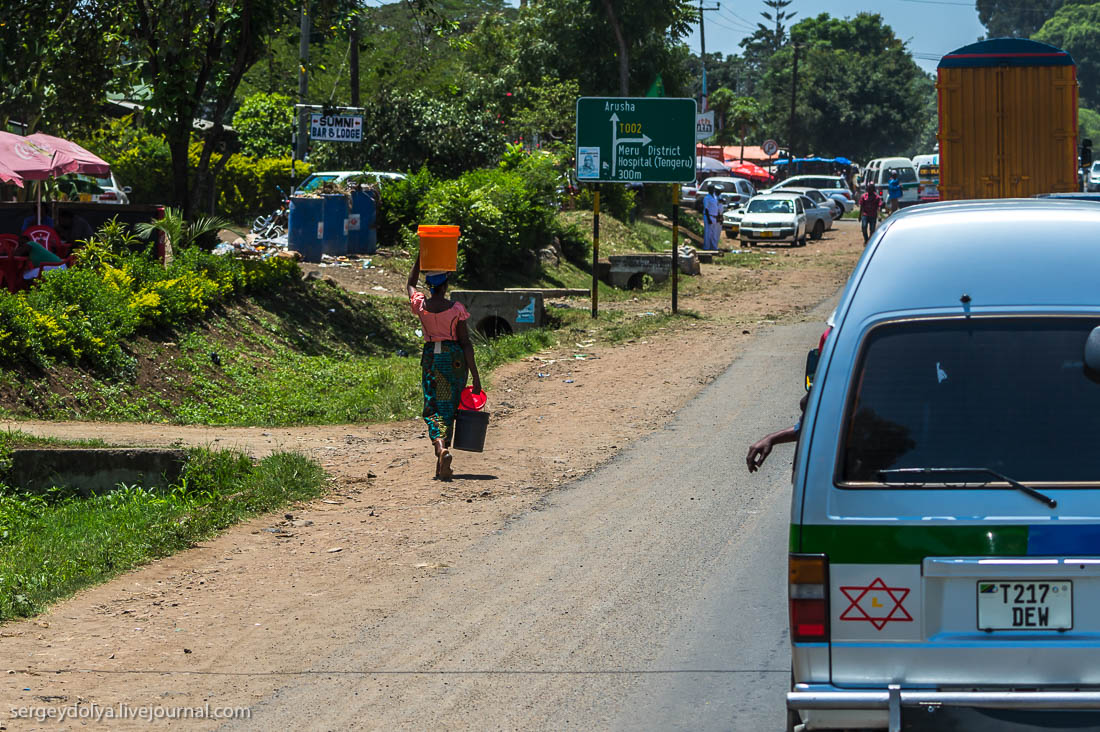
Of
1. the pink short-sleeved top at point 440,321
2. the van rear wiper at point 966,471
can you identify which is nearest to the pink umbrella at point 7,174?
the pink short-sleeved top at point 440,321

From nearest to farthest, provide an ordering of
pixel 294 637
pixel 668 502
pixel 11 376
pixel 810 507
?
pixel 810 507, pixel 294 637, pixel 668 502, pixel 11 376

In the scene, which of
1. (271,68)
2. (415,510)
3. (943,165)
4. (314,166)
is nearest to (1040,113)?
(943,165)

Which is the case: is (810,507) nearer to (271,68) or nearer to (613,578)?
(613,578)

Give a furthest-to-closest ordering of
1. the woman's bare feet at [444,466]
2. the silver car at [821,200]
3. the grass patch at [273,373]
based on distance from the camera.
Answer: the silver car at [821,200], the grass patch at [273,373], the woman's bare feet at [444,466]

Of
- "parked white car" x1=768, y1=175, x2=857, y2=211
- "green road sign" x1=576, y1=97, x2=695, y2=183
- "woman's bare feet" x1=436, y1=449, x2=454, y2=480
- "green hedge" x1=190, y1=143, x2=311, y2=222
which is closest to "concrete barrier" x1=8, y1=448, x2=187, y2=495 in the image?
"woman's bare feet" x1=436, y1=449, x2=454, y2=480

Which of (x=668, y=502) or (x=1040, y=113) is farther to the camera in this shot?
(x=1040, y=113)

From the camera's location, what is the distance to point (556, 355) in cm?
1738

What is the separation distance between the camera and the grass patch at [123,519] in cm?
775

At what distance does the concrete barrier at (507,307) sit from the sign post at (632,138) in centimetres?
182

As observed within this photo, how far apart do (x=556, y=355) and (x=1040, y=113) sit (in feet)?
27.9

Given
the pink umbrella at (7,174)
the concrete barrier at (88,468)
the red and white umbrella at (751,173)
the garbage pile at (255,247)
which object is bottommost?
the concrete barrier at (88,468)

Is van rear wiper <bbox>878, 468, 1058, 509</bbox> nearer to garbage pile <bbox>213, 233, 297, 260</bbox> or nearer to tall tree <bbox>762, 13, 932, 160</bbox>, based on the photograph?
garbage pile <bbox>213, 233, 297, 260</bbox>

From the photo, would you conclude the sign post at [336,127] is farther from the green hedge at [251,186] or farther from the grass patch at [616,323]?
the green hedge at [251,186]

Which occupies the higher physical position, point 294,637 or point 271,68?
point 271,68
